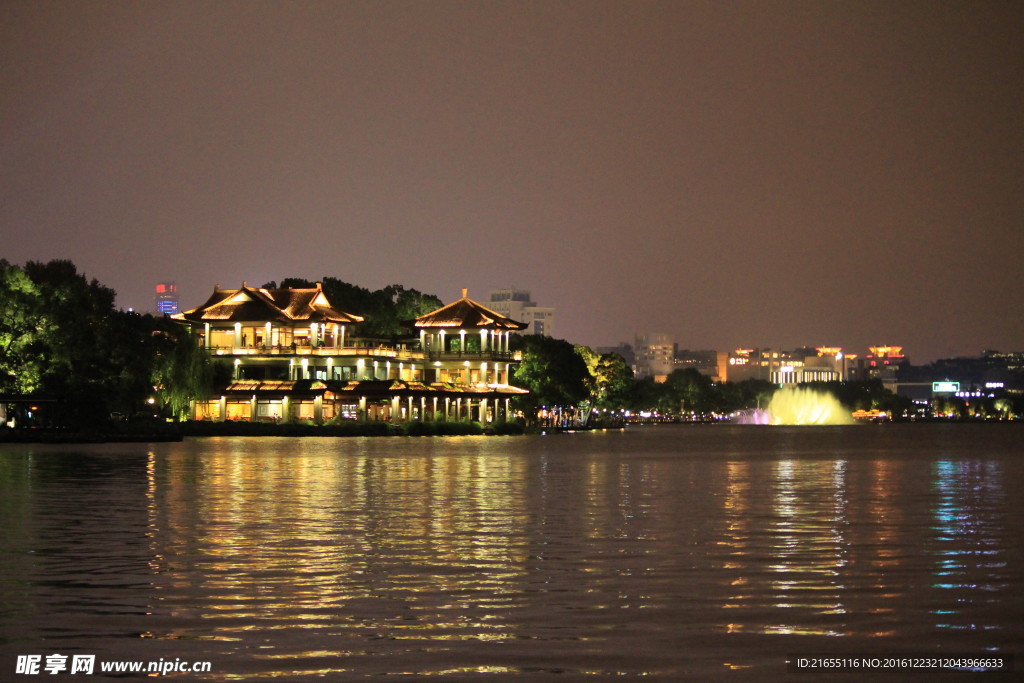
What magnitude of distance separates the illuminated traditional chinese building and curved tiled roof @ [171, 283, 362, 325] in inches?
3.7

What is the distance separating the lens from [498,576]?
1847 cm

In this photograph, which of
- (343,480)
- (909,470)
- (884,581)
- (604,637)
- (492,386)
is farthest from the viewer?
(492,386)

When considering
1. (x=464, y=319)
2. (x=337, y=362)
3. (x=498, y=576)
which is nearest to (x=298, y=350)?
(x=337, y=362)

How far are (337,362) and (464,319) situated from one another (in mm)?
13792

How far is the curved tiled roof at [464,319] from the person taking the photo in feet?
408

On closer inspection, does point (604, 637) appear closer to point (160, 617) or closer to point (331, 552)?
point (160, 617)

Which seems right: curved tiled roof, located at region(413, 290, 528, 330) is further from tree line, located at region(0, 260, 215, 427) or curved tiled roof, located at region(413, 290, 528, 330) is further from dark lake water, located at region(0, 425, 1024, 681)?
dark lake water, located at region(0, 425, 1024, 681)

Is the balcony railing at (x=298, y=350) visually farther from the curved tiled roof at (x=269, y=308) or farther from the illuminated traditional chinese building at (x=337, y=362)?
the curved tiled roof at (x=269, y=308)

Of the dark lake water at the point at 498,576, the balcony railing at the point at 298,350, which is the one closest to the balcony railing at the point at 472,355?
the balcony railing at the point at 298,350

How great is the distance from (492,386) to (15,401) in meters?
57.1

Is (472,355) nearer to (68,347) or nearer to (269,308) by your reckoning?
(269,308)

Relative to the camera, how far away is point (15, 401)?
7244 cm

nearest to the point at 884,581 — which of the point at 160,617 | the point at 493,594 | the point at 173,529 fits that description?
the point at 493,594

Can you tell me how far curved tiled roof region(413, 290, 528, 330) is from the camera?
124438 millimetres
